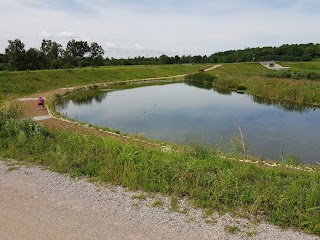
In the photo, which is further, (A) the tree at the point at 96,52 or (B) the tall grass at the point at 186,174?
(A) the tree at the point at 96,52

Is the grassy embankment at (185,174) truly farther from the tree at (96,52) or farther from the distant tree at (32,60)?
the tree at (96,52)

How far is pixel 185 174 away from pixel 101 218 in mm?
2352

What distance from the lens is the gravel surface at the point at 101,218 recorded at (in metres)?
5.04

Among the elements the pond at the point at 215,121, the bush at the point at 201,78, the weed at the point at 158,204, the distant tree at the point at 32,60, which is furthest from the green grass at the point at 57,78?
the weed at the point at 158,204

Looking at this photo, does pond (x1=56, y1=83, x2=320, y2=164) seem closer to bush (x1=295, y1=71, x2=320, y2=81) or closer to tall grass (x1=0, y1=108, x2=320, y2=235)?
tall grass (x1=0, y1=108, x2=320, y2=235)

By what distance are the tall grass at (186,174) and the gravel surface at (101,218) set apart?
40 cm

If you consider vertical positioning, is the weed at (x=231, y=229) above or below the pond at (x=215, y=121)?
above

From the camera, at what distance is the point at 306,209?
562 cm

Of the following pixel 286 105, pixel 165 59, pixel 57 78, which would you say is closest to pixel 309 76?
pixel 286 105

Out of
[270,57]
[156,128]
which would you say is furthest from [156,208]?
[270,57]

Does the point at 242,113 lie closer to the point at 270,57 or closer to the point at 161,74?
the point at 161,74

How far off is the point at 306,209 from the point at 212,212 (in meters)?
1.72

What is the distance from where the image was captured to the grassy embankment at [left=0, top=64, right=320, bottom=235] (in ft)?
19.4

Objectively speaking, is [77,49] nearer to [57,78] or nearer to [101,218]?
[57,78]
